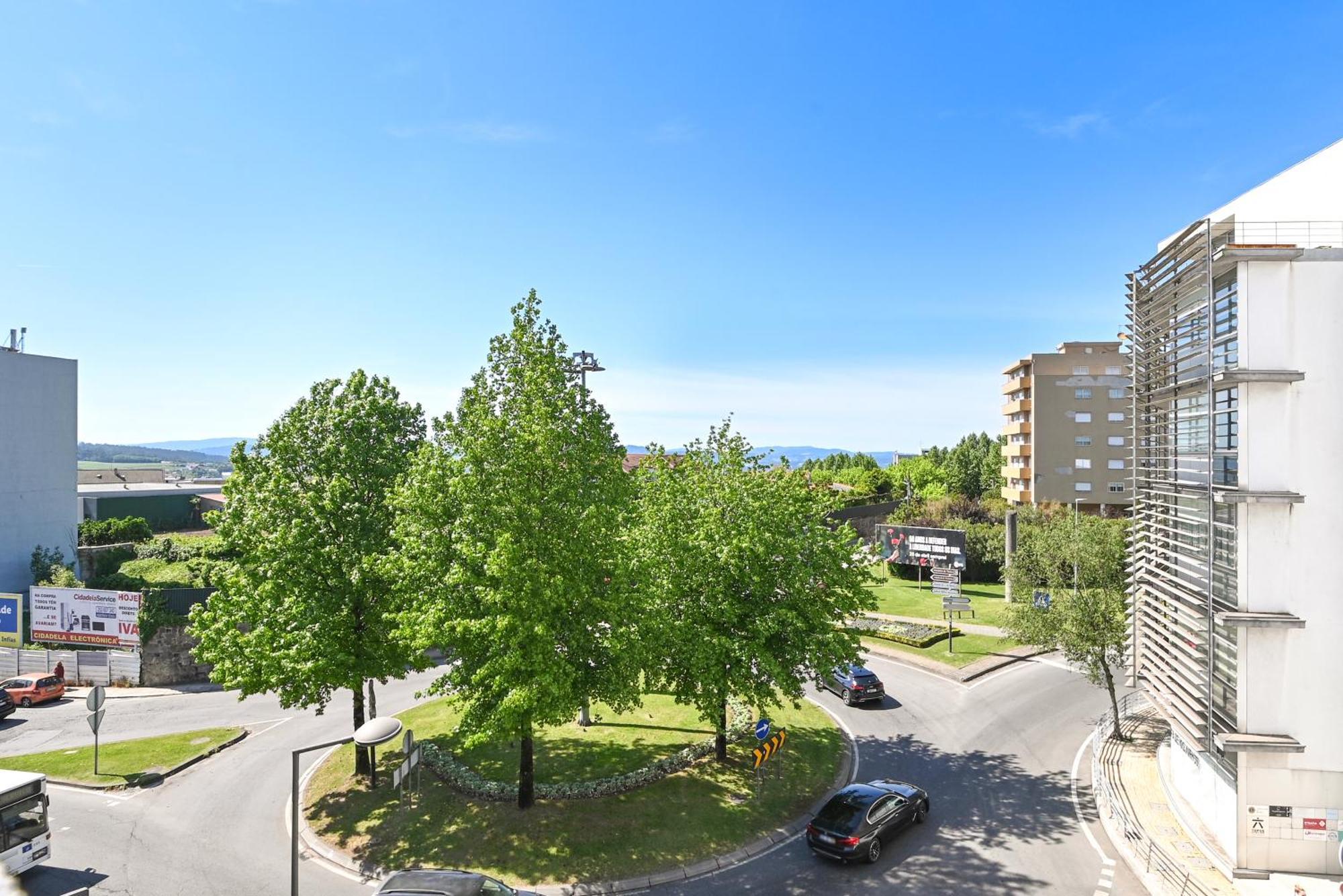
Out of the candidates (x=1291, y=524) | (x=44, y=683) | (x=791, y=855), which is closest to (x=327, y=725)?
(x=44, y=683)

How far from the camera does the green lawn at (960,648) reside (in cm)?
3238

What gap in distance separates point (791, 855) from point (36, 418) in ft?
157

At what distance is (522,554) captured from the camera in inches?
618

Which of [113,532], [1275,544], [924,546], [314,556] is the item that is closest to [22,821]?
[314,556]

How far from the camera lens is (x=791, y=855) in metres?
16.1

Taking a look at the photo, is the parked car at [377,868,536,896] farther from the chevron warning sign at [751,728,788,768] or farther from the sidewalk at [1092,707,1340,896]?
the sidewalk at [1092,707,1340,896]

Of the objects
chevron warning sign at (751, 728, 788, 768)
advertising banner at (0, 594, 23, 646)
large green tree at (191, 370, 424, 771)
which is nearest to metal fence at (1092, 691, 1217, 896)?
chevron warning sign at (751, 728, 788, 768)

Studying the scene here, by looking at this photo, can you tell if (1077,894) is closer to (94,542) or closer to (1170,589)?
(1170,589)

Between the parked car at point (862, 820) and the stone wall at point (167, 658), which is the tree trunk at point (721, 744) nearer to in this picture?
the parked car at point (862, 820)

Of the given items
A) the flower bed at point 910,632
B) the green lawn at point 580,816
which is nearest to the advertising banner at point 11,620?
the green lawn at point 580,816

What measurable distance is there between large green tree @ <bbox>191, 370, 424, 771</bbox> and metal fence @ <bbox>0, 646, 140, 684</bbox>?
16.0 m

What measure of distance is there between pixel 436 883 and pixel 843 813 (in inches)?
350

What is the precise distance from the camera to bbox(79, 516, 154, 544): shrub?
142ft

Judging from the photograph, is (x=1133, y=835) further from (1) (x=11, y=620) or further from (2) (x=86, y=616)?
(1) (x=11, y=620)
